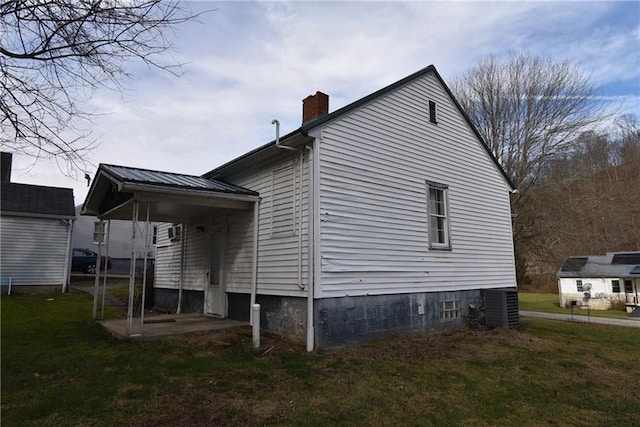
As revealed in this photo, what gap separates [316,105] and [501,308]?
733 cm

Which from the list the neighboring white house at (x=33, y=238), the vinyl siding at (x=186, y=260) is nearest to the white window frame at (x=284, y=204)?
the vinyl siding at (x=186, y=260)

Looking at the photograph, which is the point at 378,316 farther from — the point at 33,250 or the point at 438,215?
the point at 33,250

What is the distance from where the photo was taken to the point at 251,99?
11.4 meters

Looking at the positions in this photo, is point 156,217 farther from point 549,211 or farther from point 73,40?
point 549,211

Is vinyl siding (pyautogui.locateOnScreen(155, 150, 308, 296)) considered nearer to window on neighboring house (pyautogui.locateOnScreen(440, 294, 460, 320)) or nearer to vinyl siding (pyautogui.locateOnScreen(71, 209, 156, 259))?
window on neighboring house (pyautogui.locateOnScreen(440, 294, 460, 320))

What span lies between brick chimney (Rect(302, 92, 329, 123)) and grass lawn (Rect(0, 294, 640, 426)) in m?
5.09

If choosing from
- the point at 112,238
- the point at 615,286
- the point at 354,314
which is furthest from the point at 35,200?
the point at 615,286

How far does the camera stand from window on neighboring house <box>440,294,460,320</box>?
10.3 m

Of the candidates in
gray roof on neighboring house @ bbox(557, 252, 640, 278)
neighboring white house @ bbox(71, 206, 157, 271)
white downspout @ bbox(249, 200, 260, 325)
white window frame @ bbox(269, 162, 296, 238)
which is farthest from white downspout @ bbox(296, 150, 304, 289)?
neighboring white house @ bbox(71, 206, 157, 271)

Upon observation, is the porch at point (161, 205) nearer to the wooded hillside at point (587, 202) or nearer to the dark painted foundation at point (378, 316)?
the dark painted foundation at point (378, 316)

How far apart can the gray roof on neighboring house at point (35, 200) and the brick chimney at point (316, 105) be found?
54.4ft

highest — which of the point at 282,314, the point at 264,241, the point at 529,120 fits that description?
the point at 529,120

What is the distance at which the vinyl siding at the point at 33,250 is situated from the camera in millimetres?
18703

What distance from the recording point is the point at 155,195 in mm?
8008
